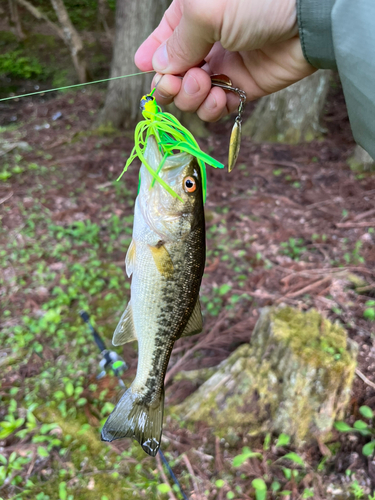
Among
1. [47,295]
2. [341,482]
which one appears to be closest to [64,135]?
[47,295]

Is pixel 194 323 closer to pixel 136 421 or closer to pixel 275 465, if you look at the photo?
pixel 136 421

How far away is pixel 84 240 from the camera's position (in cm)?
464

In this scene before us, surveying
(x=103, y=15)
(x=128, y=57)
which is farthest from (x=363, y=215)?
(x=103, y=15)

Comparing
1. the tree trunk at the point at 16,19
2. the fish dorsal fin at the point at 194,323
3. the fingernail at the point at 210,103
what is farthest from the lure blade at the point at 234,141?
the tree trunk at the point at 16,19

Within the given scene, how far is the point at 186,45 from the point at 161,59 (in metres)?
Result: 0.25

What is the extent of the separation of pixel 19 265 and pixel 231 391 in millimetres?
3094

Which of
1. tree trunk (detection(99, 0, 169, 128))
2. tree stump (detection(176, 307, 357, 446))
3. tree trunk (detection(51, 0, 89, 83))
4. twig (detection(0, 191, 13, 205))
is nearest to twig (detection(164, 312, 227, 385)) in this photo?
tree stump (detection(176, 307, 357, 446))

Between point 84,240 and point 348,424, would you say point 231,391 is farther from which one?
point 84,240

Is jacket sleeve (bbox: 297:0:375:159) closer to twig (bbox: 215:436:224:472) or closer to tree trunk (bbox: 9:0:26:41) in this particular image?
twig (bbox: 215:436:224:472)

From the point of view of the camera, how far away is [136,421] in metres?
1.99

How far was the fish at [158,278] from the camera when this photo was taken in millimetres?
1784

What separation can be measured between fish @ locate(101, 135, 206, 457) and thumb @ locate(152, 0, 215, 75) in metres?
0.63

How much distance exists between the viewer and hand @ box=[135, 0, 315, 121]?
174 centimetres

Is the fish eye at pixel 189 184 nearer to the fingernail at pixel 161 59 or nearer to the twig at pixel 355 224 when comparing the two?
the fingernail at pixel 161 59
